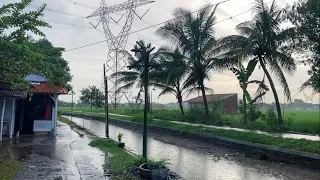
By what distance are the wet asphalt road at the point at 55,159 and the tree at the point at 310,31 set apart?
28.6 ft

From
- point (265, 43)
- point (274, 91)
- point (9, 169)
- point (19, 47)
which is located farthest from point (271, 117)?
point (19, 47)

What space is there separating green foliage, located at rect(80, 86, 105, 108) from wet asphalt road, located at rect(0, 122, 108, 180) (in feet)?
135

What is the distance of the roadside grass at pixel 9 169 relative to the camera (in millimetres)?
8578

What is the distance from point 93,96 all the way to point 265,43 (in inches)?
1703

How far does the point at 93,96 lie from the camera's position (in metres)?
58.6

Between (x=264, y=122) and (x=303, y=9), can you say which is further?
(x=264, y=122)

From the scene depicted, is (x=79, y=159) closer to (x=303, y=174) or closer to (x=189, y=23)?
(x=303, y=174)

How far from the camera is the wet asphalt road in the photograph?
30.3 ft

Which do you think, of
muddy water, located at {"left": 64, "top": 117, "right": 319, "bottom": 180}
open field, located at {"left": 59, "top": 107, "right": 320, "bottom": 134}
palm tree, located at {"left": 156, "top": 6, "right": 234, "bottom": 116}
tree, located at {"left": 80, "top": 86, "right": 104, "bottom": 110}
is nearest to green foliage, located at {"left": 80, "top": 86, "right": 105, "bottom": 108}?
tree, located at {"left": 80, "top": 86, "right": 104, "bottom": 110}

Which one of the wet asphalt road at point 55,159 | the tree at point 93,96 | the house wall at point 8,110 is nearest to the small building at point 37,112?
the house wall at point 8,110

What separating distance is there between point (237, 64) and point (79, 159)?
42.8ft

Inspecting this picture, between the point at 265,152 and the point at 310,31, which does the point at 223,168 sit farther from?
the point at 310,31

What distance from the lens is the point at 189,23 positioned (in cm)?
2558

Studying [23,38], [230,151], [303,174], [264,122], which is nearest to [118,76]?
[264,122]
